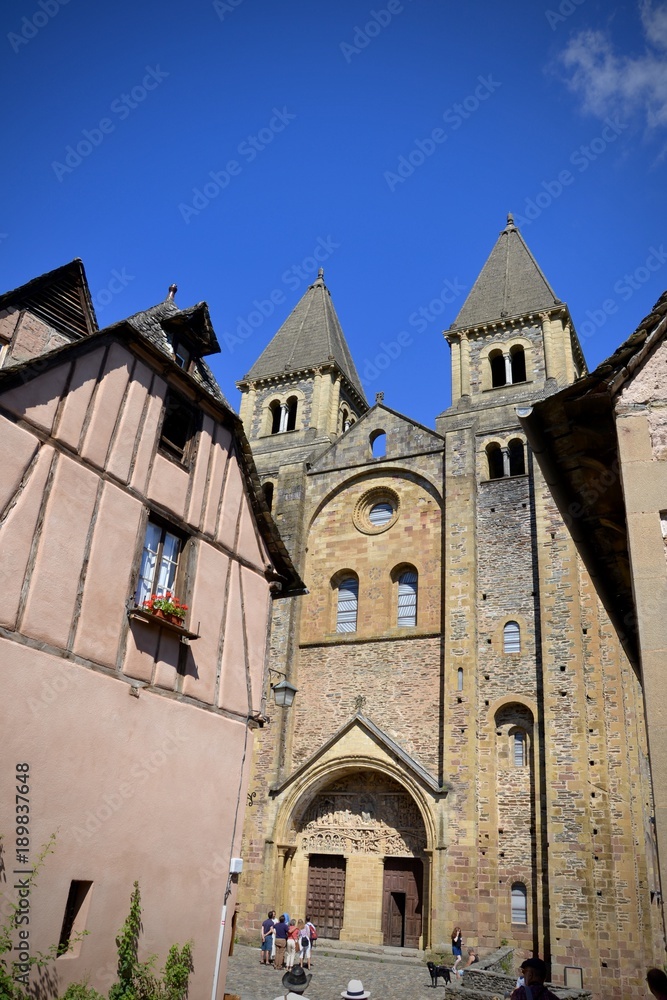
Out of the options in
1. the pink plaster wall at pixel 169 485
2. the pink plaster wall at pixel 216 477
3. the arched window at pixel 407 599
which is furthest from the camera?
the arched window at pixel 407 599

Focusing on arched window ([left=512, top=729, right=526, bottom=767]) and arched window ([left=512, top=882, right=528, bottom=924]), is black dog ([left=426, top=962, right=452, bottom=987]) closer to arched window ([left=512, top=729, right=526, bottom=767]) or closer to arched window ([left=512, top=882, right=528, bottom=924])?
arched window ([left=512, top=882, right=528, bottom=924])

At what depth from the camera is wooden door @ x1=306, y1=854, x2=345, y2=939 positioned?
1916 cm

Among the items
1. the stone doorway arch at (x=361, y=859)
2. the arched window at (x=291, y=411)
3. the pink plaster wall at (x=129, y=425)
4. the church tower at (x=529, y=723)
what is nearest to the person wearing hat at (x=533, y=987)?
the pink plaster wall at (x=129, y=425)

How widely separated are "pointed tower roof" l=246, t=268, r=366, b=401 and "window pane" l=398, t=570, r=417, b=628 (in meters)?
9.48

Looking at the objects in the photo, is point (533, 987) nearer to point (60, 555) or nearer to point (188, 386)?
point (60, 555)

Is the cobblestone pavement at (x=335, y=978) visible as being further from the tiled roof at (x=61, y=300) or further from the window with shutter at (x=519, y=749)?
the tiled roof at (x=61, y=300)

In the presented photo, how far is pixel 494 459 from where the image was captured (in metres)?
22.8

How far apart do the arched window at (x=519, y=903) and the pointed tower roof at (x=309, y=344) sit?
1781 centimetres

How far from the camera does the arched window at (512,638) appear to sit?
1947cm

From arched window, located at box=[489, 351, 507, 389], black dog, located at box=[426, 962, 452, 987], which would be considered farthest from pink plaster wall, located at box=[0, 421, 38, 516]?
arched window, located at box=[489, 351, 507, 389]

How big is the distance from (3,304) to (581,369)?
21037mm

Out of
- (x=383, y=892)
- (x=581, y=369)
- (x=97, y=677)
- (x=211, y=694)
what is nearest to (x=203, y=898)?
(x=211, y=694)

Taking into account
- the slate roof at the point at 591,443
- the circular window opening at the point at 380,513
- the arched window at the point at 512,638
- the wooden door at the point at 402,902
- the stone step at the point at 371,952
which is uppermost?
the circular window opening at the point at 380,513

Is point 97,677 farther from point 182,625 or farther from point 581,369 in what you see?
point 581,369
